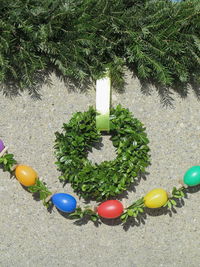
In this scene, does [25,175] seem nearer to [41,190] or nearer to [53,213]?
[41,190]

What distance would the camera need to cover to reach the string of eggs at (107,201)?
127 cm

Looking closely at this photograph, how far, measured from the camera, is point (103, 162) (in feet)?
4.33

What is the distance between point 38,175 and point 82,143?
0.84 ft

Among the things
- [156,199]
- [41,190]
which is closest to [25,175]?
[41,190]

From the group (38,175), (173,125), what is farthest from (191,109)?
(38,175)

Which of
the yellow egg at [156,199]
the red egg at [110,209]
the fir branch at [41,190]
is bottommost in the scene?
the red egg at [110,209]

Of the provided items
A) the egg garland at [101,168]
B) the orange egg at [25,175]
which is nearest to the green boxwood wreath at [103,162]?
the egg garland at [101,168]

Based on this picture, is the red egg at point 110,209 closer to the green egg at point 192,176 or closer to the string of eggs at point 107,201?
the string of eggs at point 107,201

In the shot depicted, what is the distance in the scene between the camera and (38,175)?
136 cm

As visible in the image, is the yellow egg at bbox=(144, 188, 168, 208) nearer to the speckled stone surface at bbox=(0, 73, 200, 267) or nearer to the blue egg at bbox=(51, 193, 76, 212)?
the speckled stone surface at bbox=(0, 73, 200, 267)

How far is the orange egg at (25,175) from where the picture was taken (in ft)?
4.19

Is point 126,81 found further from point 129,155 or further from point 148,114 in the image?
point 129,155

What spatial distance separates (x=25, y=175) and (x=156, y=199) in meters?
0.53

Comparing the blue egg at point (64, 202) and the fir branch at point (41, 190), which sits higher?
the fir branch at point (41, 190)
